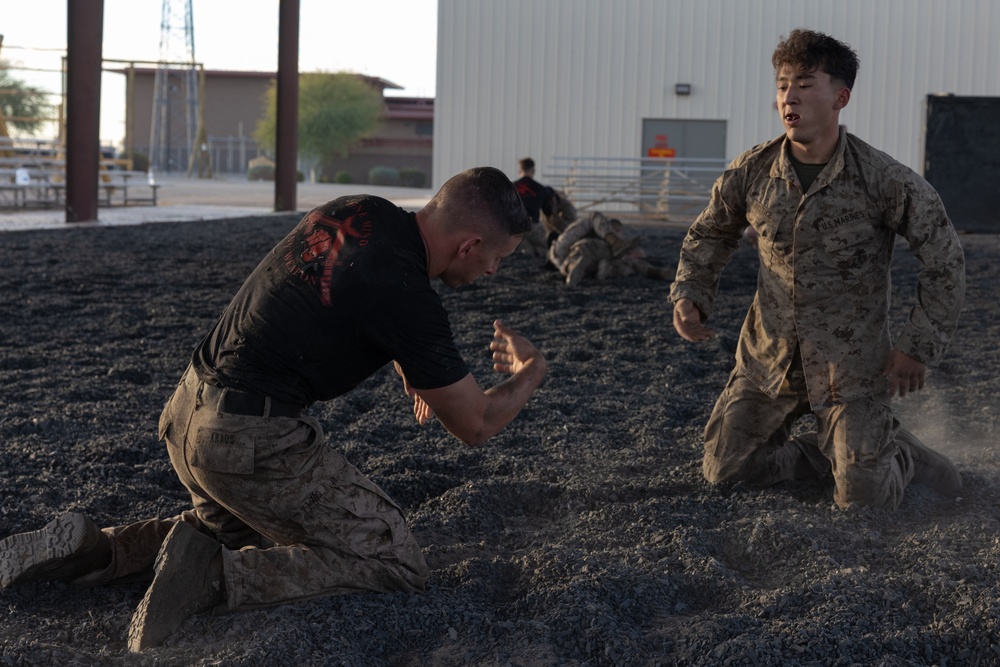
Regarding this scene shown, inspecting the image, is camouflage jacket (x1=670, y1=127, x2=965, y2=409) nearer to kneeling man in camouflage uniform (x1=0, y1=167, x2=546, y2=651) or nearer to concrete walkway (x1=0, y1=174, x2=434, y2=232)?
kneeling man in camouflage uniform (x1=0, y1=167, x2=546, y2=651)

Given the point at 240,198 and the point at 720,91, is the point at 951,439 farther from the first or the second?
the point at 240,198

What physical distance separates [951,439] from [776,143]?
1822 millimetres

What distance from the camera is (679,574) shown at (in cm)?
342

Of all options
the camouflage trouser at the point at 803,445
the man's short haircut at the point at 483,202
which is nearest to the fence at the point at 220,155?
the camouflage trouser at the point at 803,445

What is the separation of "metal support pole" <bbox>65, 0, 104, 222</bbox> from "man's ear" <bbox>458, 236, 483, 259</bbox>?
1505cm

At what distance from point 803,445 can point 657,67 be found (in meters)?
21.8

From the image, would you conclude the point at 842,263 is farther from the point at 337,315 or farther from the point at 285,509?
the point at 285,509

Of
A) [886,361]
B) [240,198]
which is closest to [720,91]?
[240,198]

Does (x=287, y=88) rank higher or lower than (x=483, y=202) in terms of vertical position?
higher

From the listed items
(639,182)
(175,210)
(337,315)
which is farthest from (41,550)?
(639,182)

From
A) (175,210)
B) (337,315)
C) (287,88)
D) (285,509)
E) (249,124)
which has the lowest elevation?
(285,509)

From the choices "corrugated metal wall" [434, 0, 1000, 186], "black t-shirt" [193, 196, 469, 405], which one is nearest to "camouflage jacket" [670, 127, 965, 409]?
"black t-shirt" [193, 196, 469, 405]

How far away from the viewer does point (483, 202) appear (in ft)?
10.2

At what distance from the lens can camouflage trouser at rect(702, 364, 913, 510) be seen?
3.94 m
